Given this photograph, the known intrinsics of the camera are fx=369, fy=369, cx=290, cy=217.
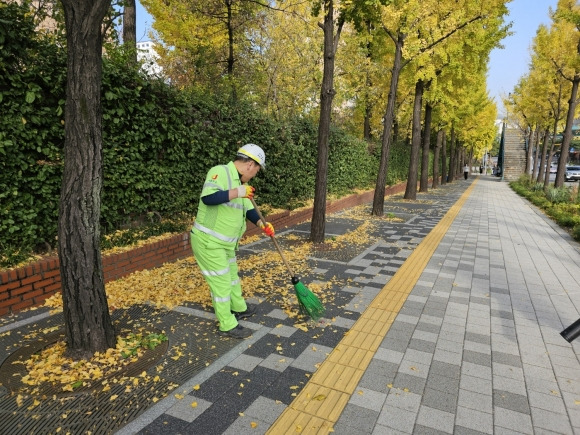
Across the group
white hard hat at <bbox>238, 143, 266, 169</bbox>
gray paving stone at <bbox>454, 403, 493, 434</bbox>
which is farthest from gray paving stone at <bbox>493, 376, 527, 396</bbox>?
white hard hat at <bbox>238, 143, 266, 169</bbox>

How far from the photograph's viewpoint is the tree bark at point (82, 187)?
2.90 metres

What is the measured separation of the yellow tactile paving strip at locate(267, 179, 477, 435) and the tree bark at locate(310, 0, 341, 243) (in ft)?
8.56

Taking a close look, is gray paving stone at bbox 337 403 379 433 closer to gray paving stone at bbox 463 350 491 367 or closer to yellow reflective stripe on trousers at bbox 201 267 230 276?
gray paving stone at bbox 463 350 491 367

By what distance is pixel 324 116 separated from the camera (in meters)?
7.61

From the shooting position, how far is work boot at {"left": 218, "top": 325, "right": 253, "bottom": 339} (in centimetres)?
381

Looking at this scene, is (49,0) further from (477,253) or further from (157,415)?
(477,253)

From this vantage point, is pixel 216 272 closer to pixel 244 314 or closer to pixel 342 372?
pixel 244 314


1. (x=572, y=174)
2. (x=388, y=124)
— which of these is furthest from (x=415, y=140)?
(x=572, y=174)

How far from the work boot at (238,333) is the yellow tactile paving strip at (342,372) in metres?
0.91

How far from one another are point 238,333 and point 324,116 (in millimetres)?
5155

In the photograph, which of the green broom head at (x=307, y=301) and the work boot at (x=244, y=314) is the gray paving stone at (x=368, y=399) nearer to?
the green broom head at (x=307, y=301)

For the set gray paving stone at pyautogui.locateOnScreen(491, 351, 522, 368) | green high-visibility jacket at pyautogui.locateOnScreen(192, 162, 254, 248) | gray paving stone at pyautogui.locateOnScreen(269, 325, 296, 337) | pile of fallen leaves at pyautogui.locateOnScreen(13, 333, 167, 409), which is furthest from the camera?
gray paving stone at pyautogui.locateOnScreen(269, 325, 296, 337)

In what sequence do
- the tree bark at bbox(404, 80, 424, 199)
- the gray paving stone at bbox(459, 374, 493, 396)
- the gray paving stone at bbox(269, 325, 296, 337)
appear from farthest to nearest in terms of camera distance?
the tree bark at bbox(404, 80, 424, 199), the gray paving stone at bbox(269, 325, 296, 337), the gray paving stone at bbox(459, 374, 493, 396)

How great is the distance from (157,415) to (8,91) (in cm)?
391
